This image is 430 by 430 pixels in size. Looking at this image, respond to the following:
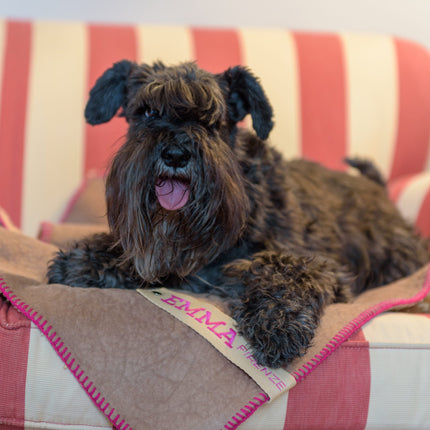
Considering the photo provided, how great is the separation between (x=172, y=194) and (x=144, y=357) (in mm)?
462

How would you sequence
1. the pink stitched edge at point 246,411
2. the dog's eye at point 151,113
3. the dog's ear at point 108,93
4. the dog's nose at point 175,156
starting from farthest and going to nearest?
the dog's ear at point 108,93 < the dog's eye at point 151,113 < the dog's nose at point 175,156 < the pink stitched edge at point 246,411

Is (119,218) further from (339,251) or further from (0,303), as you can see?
(339,251)

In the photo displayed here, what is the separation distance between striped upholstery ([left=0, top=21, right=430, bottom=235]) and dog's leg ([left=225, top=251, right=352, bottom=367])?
1204 millimetres

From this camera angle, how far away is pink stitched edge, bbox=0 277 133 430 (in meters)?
1.29

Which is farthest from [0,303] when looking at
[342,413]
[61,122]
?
[61,122]

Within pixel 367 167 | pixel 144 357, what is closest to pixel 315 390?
pixel 144 357

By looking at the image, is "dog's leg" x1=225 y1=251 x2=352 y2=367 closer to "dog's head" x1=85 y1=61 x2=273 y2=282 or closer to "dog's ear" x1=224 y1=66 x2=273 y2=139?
"dog's head" x1=85 y1=61 x2=273 y2=282

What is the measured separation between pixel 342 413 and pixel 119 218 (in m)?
0.84

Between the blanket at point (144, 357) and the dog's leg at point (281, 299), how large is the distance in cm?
6

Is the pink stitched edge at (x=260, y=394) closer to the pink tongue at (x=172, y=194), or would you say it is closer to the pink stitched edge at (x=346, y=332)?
the pink stitched edge at (x=346, y=332)

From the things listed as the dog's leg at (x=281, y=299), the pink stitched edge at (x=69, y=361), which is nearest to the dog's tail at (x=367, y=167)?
the dog's leg at (x=281, y=299)

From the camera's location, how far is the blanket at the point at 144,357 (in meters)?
1.29

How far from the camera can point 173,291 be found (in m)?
1.61

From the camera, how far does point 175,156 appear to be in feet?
4.67
